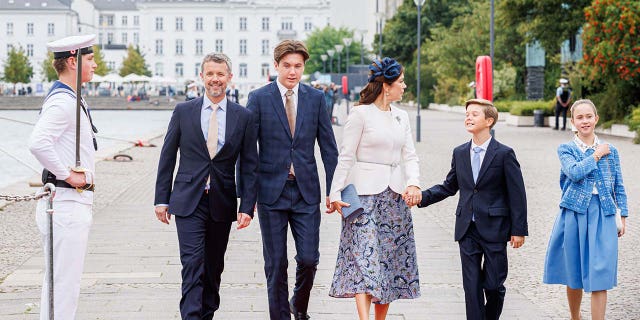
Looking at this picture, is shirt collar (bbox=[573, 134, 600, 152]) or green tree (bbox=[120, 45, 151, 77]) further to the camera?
green tree (bbox=[120, 45, 151, 77])

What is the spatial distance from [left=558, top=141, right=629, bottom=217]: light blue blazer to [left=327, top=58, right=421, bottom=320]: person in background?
1.01 m

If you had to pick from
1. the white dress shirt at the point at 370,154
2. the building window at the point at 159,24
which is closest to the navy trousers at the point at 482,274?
the white dress shirt at the point at 370,154

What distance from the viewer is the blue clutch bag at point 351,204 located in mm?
5766

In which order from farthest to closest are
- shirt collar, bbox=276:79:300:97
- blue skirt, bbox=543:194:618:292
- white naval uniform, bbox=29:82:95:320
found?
shirt collar, bbox=276:79:300:97, blue skirt, bbox=543:194:618:292, white naval uniform, bbox=29:82:95:320

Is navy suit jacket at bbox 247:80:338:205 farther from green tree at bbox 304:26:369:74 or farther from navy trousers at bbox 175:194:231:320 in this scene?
green tree at bbox 304:26:369:74

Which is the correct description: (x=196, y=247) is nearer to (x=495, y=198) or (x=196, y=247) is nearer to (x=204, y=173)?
(x=204, y=173)

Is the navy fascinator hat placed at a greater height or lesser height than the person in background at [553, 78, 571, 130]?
greater

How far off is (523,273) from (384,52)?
241ft

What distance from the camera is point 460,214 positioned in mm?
5918

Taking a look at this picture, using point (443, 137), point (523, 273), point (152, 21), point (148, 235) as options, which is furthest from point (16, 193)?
point (152, 21)

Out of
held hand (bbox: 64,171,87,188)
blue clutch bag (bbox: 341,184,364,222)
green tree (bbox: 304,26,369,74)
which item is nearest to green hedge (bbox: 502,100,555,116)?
blue clutch bag (bbox: 341,184,364,222)

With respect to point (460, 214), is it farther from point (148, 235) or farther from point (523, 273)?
point (148, 235)

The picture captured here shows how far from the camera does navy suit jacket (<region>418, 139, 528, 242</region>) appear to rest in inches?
227

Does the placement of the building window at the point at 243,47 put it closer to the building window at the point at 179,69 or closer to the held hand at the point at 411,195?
the building window at the point at 179,69
